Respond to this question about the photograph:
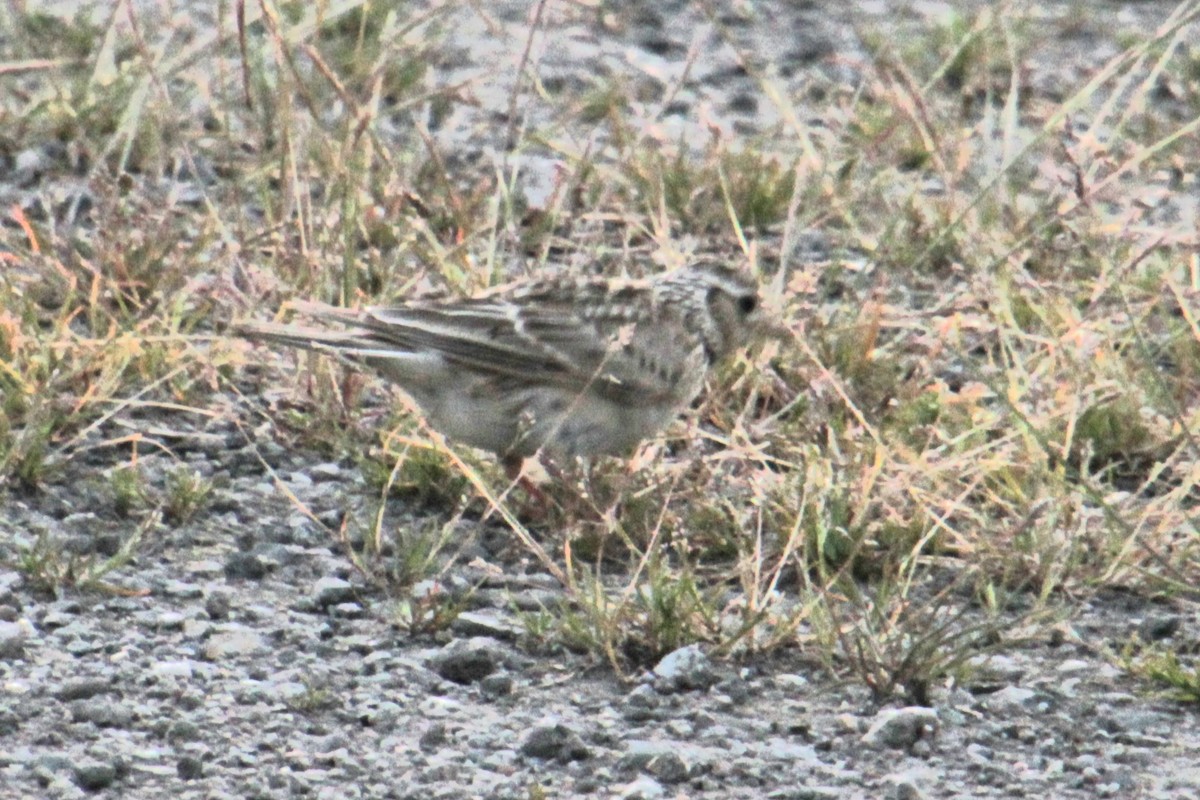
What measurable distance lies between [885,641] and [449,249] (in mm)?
2265

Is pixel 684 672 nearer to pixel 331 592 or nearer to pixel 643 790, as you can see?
pixel 643 790

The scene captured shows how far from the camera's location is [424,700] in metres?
5.02

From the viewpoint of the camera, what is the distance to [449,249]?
22.6 ft

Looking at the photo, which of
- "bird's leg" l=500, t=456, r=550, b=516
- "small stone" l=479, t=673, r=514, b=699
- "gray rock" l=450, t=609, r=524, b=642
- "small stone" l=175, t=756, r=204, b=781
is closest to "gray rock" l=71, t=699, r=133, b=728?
"small stone" l=175, t=756, r=204, b=781

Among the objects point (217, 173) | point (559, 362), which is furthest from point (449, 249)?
point (217, 173)

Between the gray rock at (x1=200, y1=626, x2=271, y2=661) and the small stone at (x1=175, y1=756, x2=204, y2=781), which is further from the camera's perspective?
the gray rock at (x1=200, y1=626, x2=271, y2=661)

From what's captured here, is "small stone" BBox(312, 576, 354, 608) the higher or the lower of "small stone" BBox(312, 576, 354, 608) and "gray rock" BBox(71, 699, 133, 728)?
the lower

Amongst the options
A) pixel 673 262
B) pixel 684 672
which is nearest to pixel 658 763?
pixel 684 672

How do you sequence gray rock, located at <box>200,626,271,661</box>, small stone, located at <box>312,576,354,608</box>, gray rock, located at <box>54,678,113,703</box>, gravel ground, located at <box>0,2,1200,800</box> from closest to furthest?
gravel ground, located at <box>0,2,1200,800</box> < gray rock, located at <box>54,678,113,703</box> < gray rock, located at <box>200,626,271,661</box> < small stone, located at <box>312,576,354,608</box>

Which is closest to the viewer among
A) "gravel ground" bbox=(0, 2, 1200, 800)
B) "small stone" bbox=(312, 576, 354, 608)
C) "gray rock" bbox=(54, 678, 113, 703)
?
"gravel ground" bbox=(0, 2, 1200, 800)

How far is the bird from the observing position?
5.87 m

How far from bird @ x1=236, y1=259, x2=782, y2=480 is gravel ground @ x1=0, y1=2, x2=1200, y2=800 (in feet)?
0.93

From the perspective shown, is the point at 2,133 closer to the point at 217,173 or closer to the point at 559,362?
the point at 217,173

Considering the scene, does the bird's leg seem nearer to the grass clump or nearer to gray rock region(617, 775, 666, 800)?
the grass clump
